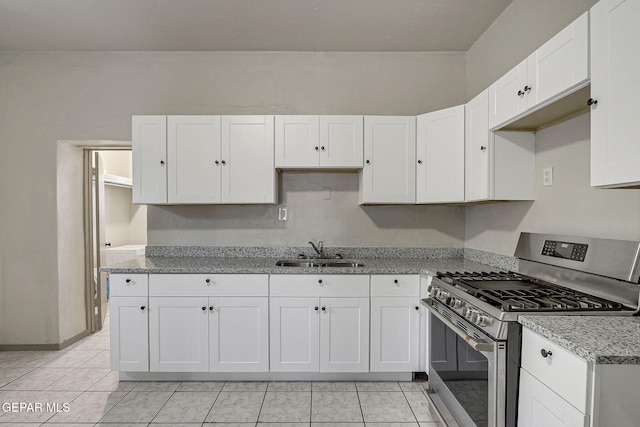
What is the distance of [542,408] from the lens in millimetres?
1247

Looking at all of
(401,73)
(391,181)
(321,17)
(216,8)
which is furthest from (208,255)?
(401,73)

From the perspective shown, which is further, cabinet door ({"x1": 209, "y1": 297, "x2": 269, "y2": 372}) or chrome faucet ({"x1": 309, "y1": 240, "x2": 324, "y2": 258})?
chrome faucet ({"x1": 309, "y1": 240, "x2": 324, "y2": 258})

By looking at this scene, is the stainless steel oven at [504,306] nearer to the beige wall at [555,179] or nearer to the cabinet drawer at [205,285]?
the beige wall at [555,179]

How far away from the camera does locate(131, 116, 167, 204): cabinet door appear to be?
282 centimetres

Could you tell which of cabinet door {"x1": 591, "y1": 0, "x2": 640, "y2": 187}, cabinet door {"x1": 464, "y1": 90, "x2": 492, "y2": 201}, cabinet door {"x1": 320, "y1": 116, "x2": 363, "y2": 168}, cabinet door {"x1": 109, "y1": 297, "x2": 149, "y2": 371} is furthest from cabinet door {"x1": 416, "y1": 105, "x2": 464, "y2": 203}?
cabinet door {"x1": 109, "y1": 297, "x2": 149, "y2": 371}

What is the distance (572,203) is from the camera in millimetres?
1896

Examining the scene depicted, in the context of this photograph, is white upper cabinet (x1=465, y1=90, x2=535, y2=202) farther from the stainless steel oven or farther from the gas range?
the gas range

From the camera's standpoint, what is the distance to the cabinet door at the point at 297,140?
2.81m

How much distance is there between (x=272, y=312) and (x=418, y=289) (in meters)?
1.07

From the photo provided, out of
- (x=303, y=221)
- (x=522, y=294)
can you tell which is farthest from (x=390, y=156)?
(x=522, y=294)

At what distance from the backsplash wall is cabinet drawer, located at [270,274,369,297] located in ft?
2.32

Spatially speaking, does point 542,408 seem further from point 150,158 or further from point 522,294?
point 150,158

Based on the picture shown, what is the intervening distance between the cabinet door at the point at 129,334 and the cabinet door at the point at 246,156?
102 centimetres

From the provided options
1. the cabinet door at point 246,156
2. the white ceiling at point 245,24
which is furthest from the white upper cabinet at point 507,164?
the cabinet door at point 246,156
